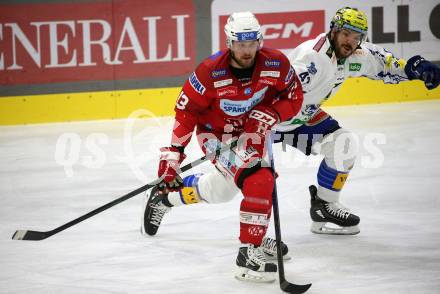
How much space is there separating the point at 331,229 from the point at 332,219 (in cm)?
5

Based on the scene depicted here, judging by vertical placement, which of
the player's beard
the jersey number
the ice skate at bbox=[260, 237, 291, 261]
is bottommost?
the ice skate at bbox=[260, 237, 291, 261]

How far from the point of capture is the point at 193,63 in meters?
8.43

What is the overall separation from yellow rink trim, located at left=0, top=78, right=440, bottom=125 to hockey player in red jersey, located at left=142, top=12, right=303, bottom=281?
3.65 meters

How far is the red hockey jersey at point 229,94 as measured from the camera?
427 cm

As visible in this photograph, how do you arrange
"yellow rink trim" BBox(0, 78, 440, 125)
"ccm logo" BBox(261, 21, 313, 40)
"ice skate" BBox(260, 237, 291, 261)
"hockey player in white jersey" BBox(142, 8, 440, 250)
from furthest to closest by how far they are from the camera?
1. "ccm logo" BBox(261, 21, 313, 40)
2. "yellow rink trim" BBox(0, 78, 440, 125)
3. "hockey player in white jersey" BBox(142, 8, 440, 250)
4. "ice skate" BBox(260, 237, 291, 261)

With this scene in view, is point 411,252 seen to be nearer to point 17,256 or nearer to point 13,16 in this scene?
point 17,256

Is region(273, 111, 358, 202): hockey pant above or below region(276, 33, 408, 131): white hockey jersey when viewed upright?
below

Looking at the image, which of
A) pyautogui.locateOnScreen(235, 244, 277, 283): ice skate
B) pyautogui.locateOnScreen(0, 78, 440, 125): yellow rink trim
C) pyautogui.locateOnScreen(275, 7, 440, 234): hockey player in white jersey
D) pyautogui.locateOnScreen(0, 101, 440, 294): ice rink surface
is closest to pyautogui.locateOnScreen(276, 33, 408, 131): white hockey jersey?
pyautogui.locateOnScreen(275, 7, 440, 234): hockey player in white jersey

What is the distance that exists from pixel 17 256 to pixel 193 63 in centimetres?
412

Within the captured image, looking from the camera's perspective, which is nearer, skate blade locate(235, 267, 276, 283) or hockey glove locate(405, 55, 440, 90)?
skate blade locate(235, 267, 276, 283)

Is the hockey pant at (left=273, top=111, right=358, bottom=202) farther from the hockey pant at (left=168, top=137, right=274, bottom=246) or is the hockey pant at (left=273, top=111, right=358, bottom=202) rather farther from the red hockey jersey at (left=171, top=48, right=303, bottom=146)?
the hockey pant at (left=168, top=137, right=274, bottom=246)

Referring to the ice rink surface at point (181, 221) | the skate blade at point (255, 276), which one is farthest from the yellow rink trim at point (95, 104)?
the skate blade at point (255, 276)

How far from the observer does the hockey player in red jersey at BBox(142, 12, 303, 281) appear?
4.13 metres

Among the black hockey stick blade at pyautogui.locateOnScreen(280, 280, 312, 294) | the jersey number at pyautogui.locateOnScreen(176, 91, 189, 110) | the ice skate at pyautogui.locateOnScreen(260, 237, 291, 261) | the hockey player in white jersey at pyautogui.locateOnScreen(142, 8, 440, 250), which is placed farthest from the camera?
the hockey player in white jersey at pyautogui.locateOnScreen(142, 8, 440, 250)
